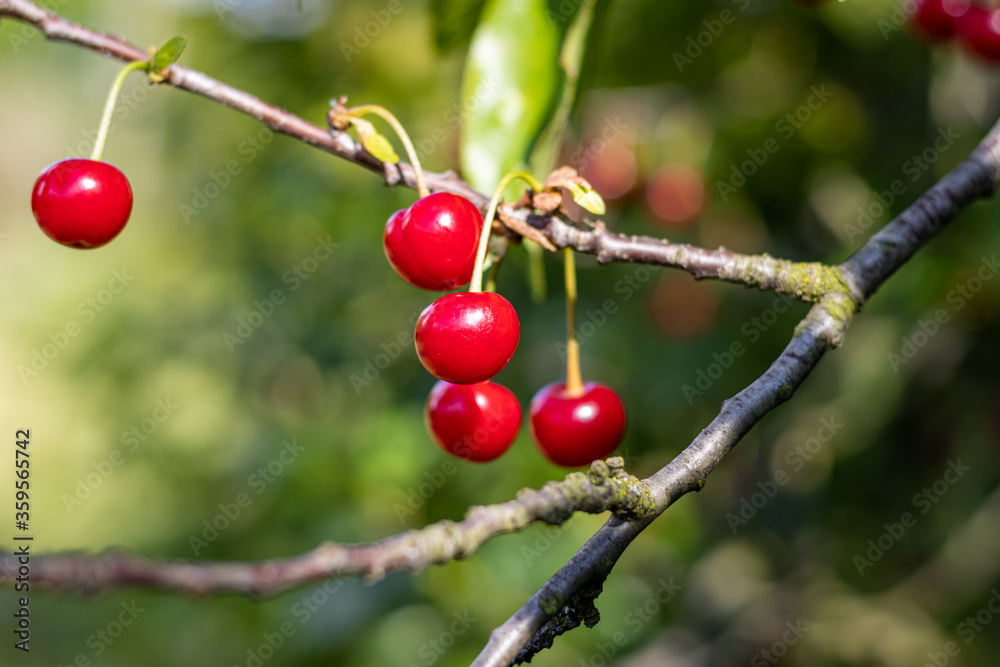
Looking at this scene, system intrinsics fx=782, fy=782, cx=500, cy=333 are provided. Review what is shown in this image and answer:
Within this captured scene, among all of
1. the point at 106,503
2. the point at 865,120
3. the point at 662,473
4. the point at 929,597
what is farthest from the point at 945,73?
the point at 106,503

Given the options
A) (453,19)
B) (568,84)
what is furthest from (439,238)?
(453,19)

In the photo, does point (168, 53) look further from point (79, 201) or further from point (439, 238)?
point (439, 238)

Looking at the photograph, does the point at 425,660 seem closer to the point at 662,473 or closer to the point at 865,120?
the point at 662,473

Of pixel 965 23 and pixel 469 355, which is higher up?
pixel 965 23

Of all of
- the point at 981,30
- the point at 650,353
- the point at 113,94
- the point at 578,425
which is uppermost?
the point at 981,30

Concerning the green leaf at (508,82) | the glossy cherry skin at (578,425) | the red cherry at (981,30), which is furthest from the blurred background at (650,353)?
the glossy cherry skin at (578,425)

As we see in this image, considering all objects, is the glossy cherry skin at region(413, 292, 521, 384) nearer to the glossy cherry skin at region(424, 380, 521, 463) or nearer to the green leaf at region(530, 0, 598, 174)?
the glossy cherry skin at region(424, 380, 521, 463)
